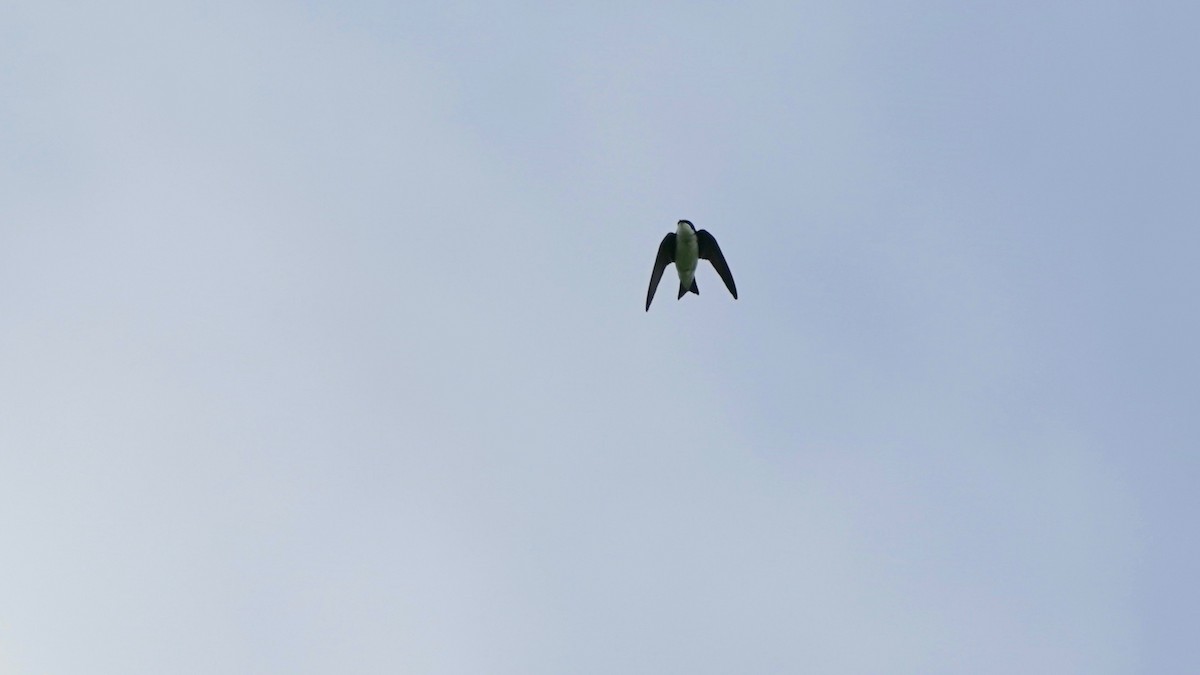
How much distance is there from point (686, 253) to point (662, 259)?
1.66 m

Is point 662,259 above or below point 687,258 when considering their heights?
above

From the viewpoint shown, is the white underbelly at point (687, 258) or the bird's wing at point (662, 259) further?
the bird's wing at point (662, 259)

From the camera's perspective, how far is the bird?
51.4 metres

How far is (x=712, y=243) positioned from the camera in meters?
53.1

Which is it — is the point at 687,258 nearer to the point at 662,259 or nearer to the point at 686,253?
the point at 686,253

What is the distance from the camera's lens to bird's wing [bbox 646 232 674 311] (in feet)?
171

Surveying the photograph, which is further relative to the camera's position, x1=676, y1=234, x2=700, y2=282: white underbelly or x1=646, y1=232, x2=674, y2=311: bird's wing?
x1=646, y1=232, x2=674, y2=311: bird's wing

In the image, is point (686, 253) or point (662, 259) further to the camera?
point (662, 259)

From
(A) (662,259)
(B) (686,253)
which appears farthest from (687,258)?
(A) (662,259)

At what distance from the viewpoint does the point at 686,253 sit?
51875 mm

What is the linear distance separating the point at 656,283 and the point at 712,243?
3.48 metres

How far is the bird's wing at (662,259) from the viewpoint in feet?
171

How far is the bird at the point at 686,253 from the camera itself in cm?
5141

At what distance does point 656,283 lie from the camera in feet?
176
